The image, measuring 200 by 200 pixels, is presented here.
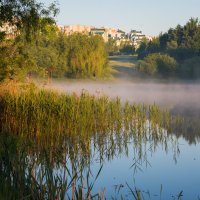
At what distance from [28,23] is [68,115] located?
274cm

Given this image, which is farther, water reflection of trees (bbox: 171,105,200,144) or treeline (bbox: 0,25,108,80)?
treeline (bbox: 0,25,108,80)

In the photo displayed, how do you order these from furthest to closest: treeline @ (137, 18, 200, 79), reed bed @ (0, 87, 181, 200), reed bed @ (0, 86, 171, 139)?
treeline @ (137, 18, 200, 79) < reed bed @ (0, 86, 171, 139) < reed bed @ (0, 87, 181, 200)

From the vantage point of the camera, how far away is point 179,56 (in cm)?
4941

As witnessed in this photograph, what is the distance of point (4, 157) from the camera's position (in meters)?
6.32

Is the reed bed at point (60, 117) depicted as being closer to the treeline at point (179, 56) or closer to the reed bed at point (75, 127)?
the reed bed at point (75, 127)

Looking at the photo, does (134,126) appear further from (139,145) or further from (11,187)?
(11,187)

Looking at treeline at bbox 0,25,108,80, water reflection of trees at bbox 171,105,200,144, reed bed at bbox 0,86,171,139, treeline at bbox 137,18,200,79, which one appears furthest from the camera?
treeline at bbox 137,18,200,79

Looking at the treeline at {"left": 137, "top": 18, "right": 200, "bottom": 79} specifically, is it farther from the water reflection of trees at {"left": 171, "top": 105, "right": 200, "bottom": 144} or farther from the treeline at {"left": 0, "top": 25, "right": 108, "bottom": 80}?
the water reflection of trees at {"left": 171, "top": 105, "right": 200, "bottom": 144}

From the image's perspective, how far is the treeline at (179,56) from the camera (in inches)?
1762

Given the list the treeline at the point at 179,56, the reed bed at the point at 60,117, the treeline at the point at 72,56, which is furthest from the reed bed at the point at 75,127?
the treeline at the point at 179,56

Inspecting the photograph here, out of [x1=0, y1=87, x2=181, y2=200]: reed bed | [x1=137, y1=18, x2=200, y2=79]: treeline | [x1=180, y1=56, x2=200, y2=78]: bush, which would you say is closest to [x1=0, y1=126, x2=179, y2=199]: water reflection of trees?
[x1=0, y1=87, x2=181, y2=200]: reed bed

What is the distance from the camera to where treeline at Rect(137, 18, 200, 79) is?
44750 mm

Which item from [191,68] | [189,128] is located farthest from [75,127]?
[191,68]

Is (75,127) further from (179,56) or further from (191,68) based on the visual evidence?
(179,56)
